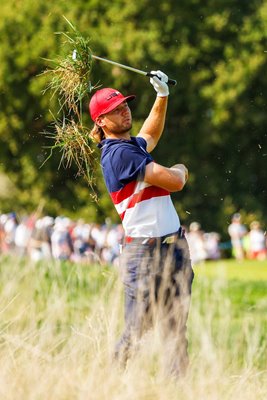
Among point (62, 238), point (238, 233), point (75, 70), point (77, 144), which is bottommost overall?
point (77, 144)

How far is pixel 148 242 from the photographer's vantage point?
7105mm

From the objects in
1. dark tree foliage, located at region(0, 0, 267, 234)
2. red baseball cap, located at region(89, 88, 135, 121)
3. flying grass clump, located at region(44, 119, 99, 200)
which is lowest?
flying grass clump, located at region(44, 119, 99, 200)

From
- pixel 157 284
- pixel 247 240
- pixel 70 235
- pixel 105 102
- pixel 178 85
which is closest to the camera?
pixel 157 284

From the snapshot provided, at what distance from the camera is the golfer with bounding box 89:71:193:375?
6980 mm

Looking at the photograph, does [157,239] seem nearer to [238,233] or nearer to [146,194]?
[146,194]

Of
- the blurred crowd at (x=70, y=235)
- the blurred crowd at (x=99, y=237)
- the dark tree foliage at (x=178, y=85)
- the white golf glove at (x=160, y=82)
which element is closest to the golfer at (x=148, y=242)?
the white golf glove at (x=160, y=82)

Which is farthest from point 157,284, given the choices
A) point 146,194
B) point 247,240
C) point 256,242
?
point 247,240

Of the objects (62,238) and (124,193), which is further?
(62,238)

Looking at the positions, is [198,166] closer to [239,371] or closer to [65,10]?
[65,10]

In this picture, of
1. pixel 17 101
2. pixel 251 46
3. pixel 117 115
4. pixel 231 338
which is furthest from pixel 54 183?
pixel 117 115

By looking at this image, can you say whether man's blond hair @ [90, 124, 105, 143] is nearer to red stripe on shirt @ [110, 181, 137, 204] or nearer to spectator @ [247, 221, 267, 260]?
red stripe on shirt @ [110, 181, 137, 204]

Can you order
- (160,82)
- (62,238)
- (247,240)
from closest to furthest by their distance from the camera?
(160,82) → (62,238) → (247,240)

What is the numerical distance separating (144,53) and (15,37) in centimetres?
422

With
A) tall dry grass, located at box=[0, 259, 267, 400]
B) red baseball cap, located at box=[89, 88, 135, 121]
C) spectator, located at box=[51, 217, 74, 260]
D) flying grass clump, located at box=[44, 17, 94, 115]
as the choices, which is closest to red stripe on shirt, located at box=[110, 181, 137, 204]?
red baseball cap, located at box=[89, 88, 135, 121]
